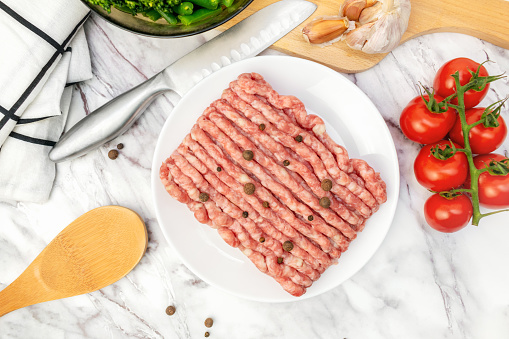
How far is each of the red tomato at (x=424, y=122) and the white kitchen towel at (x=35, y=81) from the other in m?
1.32

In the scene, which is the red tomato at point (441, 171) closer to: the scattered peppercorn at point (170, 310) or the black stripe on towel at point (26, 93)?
the scattered peppercorn at point (170, 310)

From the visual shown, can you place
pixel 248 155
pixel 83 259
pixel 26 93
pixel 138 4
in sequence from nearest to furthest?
pixel 138 4, pixel 248 155, pixel 26 93, pixel 83 259

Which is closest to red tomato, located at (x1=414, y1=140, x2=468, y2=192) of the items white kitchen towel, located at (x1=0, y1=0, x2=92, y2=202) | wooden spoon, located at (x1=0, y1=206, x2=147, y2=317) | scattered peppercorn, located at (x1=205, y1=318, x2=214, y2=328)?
scattered peppercorn, located at (x1=205, y1=318, x2=214, y2=328)

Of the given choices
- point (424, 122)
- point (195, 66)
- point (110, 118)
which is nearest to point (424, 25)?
point (424, 122)

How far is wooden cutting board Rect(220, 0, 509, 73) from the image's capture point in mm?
1584

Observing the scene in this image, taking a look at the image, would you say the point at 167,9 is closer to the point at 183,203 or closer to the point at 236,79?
the point at 236,79

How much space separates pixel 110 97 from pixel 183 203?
0.59 meters

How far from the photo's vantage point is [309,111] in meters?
1.66

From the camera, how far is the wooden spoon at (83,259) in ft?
5.69

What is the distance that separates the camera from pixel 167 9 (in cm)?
133

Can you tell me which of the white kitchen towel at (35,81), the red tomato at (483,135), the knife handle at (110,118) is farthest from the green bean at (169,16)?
the red tomato at (483,135)

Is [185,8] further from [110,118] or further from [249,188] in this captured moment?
[249,188]

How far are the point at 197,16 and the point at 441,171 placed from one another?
3.37 ft

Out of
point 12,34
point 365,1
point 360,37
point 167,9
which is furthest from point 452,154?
point 12,34
